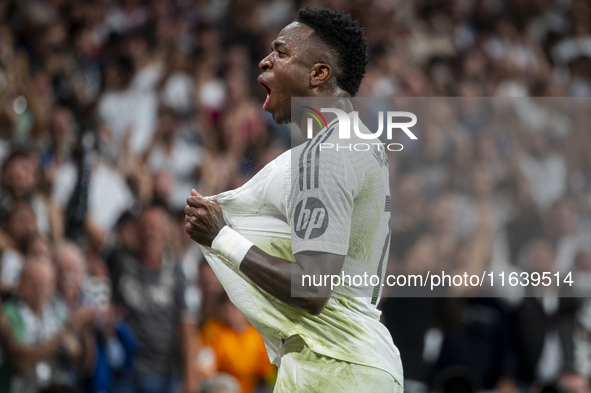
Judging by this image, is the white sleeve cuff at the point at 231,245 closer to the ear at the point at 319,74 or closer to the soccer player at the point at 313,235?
the soccer player at the point at 313,235

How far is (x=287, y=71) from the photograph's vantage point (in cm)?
215

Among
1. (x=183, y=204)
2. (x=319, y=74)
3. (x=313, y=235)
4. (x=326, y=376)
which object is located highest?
(x=319, y=74)

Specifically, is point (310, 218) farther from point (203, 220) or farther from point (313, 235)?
point (203, 220)

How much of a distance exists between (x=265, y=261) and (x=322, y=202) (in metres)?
0.23

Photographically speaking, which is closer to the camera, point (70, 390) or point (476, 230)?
point (70, 390)

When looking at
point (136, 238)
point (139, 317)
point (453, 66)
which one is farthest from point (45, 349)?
point (453, 66)

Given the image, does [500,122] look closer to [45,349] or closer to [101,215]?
[101,215]

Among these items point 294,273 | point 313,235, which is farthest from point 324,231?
point 294,273

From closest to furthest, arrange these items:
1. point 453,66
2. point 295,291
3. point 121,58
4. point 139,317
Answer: point 295,291, point 139,317, point 121,58, point 453,66

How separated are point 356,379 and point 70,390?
225cm

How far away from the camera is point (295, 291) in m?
1.84

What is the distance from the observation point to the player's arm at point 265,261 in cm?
183

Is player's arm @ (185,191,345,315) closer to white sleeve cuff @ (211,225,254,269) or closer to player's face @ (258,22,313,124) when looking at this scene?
white sleeve cuff @ (211,225,254,269)

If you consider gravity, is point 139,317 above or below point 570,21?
below
